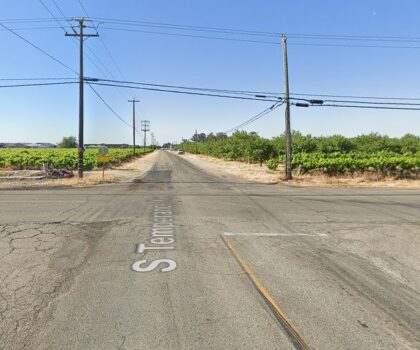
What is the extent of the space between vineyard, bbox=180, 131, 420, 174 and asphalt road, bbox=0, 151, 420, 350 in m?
16.9

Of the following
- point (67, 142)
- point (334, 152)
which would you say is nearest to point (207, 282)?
point (334, 152)

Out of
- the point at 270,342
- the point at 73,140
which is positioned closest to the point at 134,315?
the point at 270,342

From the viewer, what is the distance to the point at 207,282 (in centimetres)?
561

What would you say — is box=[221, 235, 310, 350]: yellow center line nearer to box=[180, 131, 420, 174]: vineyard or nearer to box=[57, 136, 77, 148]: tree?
box=[180, 131, 420, 174]: vineyard

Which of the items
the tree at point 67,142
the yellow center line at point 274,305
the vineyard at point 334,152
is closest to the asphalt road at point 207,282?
the yellow center line at point 274,305

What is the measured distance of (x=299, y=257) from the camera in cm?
707

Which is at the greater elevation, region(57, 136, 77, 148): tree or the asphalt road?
region(57, 136, 77, 148): tree

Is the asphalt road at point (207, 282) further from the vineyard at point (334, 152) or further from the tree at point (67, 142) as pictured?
the tree at point (67, 142)

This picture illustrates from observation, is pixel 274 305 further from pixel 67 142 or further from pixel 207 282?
pixel 67 142

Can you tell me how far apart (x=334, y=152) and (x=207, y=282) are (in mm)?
37065

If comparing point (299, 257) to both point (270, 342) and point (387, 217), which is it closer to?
point (270, 342)

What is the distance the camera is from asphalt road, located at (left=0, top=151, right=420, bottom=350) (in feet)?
13.0

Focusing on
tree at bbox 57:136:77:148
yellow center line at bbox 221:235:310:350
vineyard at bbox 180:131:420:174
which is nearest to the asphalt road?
yellow center line at bbox 221:235:310:350

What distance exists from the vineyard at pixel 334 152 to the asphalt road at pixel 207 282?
55.3 ft
